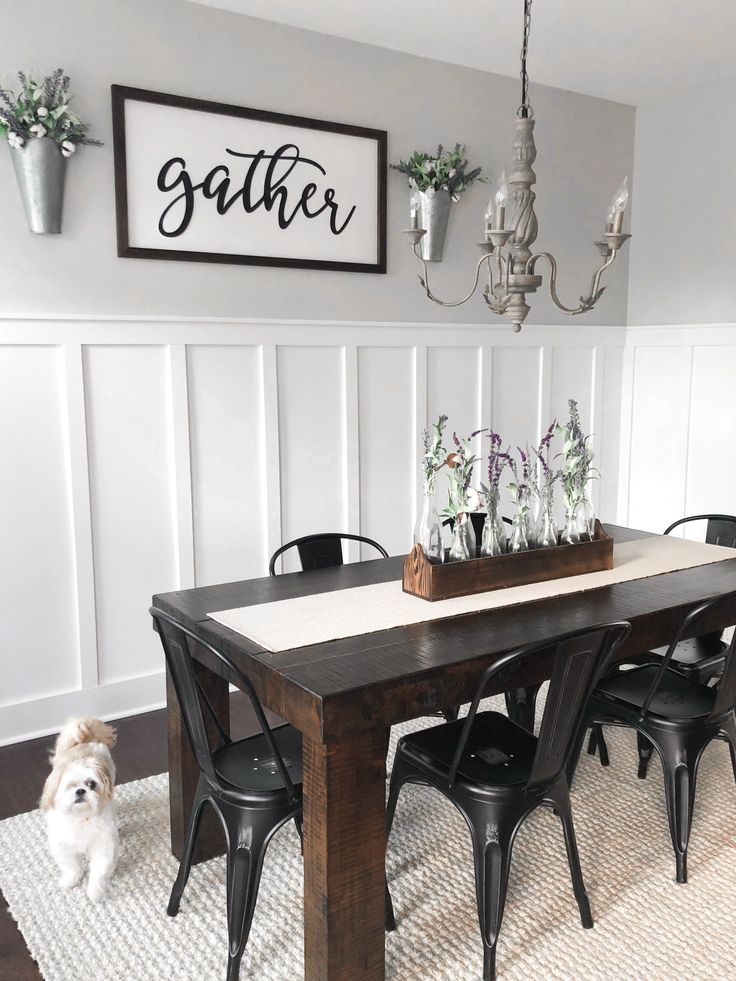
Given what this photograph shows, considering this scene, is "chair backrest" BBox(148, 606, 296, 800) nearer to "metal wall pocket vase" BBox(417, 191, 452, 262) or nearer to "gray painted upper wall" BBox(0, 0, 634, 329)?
"gray painted upper wall" BBox(0, 0, 634, 329)

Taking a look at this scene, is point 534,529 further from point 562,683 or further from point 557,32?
point 557,32

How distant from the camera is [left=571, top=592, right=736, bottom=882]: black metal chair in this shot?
232 cm

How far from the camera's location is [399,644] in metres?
2.03

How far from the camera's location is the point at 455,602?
92.4 inches

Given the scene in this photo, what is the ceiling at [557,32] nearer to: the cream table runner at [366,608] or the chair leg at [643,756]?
the cream table runner at [366,608]

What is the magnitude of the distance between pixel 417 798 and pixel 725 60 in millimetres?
3457

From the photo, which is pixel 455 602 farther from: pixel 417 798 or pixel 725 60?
pixel 725 60

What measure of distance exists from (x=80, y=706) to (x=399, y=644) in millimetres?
1857

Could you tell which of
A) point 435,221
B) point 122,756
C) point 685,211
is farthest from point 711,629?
point 685,211

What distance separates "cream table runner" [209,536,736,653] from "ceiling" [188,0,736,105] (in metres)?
2.20

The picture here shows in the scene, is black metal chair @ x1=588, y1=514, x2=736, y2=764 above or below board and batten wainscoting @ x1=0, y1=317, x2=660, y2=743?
below

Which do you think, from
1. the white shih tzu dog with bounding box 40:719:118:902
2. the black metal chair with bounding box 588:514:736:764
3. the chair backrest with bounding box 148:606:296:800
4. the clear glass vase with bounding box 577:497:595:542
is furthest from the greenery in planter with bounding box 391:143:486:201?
the white shih tzu dog with bounding box 40:719:118:902

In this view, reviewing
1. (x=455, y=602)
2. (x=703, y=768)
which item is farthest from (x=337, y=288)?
(x=703, y=768)

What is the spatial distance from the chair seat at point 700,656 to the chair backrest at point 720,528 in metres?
0.49
